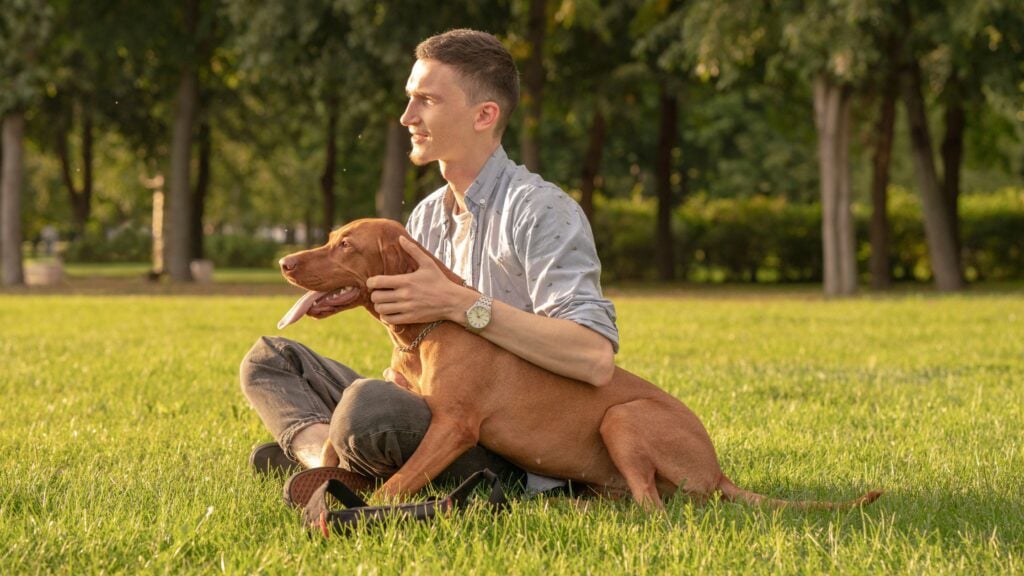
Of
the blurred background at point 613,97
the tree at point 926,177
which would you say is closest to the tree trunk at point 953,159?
the blurred background at point 613,97

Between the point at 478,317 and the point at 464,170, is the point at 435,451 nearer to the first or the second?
the point at 478,317

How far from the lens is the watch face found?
404cm

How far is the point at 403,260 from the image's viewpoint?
161 inches

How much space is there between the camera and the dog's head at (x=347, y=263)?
3.90m

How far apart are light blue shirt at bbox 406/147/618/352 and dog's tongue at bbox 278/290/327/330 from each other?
0.77m

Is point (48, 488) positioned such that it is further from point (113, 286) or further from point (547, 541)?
point (113, 286)

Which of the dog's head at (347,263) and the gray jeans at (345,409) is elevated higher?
the dog's head at (347,263)

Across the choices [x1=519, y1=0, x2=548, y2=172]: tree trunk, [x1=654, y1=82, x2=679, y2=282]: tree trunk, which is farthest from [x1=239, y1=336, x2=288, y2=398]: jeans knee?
[x1=654, y1=82, x2=679, y2=282]: tree trunk

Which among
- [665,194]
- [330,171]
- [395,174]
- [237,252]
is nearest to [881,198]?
[665,194]

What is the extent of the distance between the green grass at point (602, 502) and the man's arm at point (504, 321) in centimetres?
52

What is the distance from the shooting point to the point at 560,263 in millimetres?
4246

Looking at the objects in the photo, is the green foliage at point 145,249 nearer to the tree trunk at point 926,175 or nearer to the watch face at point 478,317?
the tree trunk at point 926,175

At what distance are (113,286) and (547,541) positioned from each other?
2430 cm

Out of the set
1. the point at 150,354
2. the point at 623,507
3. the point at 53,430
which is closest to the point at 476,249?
the point at 623,507
